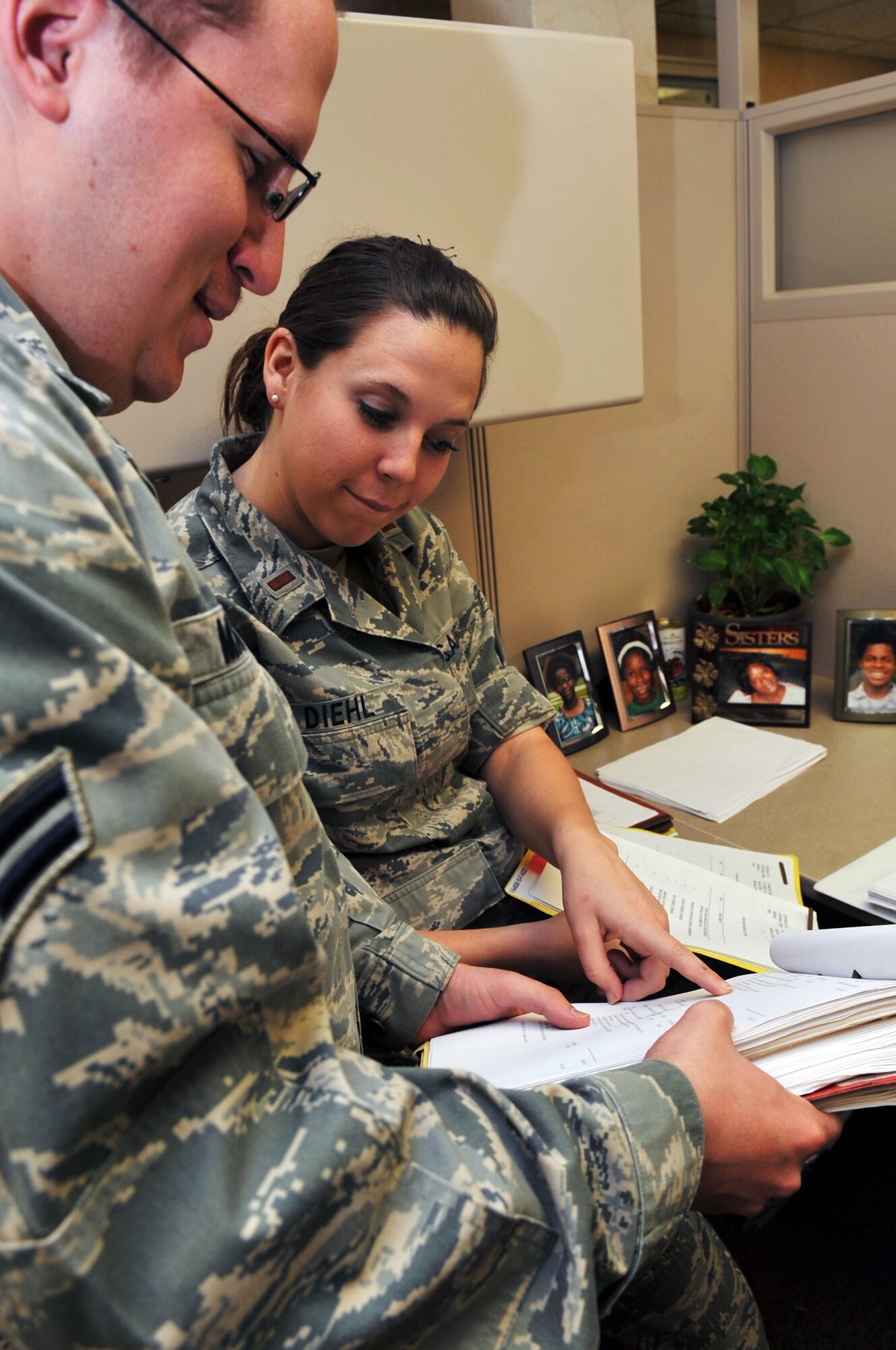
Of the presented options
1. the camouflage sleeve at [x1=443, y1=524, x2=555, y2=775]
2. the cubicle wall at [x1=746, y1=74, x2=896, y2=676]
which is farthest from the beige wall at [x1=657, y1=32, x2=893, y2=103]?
the camouflage sleeve at [x1=443, y1=524, x2=555, y2=775]

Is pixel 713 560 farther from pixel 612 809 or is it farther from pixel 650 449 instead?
pixel 612 809

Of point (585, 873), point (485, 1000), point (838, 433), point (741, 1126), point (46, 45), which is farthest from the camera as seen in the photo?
point (838, 433)

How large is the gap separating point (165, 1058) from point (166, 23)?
1.68 ft

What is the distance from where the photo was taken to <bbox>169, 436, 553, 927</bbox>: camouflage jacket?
108 centimetres

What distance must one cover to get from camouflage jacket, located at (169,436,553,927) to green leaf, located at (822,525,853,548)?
0.88 meters

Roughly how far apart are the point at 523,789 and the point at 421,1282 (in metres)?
0.84

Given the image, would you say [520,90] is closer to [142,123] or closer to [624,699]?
[142,123]

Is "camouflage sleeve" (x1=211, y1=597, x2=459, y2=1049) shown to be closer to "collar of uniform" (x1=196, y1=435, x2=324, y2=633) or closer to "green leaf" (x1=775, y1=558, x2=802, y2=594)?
"collar of uniform" (x1=196, y1=435, x2=324, y2=633)

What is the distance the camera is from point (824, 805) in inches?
58.2

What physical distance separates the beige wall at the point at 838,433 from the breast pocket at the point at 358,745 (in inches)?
46.4

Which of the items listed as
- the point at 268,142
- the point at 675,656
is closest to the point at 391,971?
the point at 268,142

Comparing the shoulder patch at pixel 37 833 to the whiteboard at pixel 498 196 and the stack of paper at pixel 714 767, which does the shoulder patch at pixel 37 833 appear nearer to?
the whiteboard at pixel 498 196

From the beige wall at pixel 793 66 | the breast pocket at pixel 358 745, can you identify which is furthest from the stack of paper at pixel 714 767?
the beige wall at pixel 793 66

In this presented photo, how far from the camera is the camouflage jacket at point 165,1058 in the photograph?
14.7 inches
